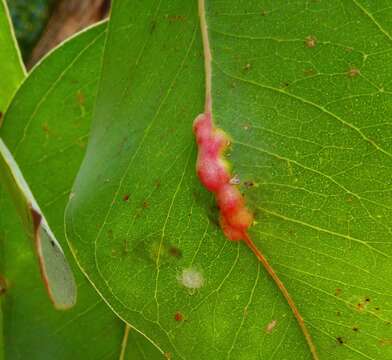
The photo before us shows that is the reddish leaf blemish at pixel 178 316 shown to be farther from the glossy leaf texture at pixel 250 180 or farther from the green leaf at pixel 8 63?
the green leaf at pixel 8 63

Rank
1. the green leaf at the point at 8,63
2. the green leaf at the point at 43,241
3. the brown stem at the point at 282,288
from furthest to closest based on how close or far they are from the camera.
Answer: the green leaf at the point at 8,63
the brown stem at the point at 282,288
the green leaf at the point at 43,241

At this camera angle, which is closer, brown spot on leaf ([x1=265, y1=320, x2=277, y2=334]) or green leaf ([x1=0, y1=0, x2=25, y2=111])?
brown spot on leaf ([x1=265, y1=320, x2=277, y2=334])

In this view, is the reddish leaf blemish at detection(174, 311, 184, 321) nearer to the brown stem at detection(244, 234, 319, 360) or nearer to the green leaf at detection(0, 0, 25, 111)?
the brown stem at detection(244, 234, 319, 360)

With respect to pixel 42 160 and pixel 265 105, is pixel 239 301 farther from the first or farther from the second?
pixel 42 160

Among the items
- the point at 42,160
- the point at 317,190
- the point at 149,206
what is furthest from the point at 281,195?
the point at 42,160

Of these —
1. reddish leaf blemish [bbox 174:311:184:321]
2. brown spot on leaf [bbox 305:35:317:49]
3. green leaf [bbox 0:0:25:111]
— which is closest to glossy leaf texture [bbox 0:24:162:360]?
green leaf [bbox 0:0:25:111]

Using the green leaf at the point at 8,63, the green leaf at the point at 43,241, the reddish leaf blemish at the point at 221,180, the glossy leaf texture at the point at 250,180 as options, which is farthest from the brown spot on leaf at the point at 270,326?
the green leaf at the point at 8,63

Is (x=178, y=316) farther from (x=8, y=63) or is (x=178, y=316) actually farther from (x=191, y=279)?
(x=8, y=63)
